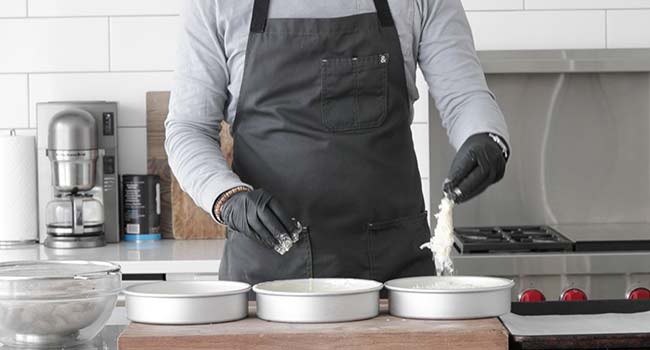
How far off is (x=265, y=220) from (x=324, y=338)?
304 mm

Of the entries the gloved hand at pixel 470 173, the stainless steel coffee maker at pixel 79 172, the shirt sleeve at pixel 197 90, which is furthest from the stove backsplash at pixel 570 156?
the gloved hand at pixel 470 173

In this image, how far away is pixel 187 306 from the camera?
53.1 inches

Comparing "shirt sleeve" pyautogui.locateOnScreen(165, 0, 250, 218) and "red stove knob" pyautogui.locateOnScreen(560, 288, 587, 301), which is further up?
"shirt sleeve" pyautogui.locateOnScreen(165, 0, 250, 218)

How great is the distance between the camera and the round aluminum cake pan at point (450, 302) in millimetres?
1374

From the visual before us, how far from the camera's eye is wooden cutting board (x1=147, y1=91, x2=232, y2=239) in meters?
3.03

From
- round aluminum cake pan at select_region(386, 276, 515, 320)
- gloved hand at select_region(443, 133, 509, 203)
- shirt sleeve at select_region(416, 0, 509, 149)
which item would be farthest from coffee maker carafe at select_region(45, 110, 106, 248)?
round aluminum cake pan at select_region(386, 276, 515, 320)

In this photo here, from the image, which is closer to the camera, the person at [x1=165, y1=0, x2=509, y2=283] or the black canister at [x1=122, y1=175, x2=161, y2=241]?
the person at [x1=165, y1=0, x2=509, y2=283]

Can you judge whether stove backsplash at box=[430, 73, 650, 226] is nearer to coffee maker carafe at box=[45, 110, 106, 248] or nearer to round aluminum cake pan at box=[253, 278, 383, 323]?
coffee maker carafe at box=[45, 110, 106, 248]

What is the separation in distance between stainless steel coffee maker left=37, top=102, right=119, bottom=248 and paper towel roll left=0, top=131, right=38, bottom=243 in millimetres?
41

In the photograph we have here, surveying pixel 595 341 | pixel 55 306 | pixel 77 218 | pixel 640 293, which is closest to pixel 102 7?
pixel 77 218

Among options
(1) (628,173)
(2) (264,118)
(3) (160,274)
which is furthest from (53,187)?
(1) (628,173)

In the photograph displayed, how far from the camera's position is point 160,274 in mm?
2686

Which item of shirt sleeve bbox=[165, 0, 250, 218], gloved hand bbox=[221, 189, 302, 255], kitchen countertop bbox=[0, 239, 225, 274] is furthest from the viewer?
kitchen countertop bbox=[0, 239, 225, 274]

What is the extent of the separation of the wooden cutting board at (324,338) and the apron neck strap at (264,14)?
0.77 meters
